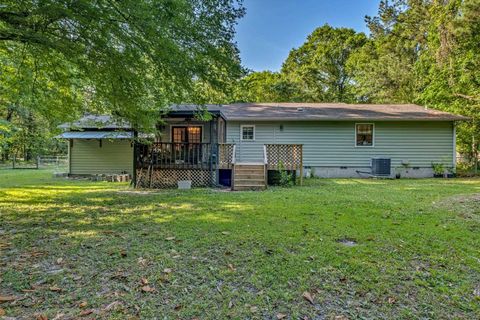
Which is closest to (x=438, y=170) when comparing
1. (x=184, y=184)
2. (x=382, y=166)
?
(x=382, y=166)

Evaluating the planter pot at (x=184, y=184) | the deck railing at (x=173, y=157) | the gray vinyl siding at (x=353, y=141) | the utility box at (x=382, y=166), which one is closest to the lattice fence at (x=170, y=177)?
the deck railing at (x=173, y=157)

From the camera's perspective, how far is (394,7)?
20.1 meters

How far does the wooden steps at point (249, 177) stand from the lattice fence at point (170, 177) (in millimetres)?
1111

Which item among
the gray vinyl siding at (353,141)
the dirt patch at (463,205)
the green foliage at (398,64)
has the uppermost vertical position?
the green foliage at (398,64)

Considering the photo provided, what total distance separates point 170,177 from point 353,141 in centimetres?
852

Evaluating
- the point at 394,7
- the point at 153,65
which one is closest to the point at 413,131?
the point at 394,7

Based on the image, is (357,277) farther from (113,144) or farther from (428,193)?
(113,144)

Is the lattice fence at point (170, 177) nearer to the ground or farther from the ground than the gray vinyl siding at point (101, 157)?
nearer to the ground

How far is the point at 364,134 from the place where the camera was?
Answer: 13781 mm

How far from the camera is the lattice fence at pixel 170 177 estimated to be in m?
10.4

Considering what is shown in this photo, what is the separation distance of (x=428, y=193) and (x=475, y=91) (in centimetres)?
1081

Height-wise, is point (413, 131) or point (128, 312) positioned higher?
point (413, 131)

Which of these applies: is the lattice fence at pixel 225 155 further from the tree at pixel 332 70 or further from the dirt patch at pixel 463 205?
the tree at pixel 332 70

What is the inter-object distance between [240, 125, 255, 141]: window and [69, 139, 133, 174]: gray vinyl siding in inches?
222
